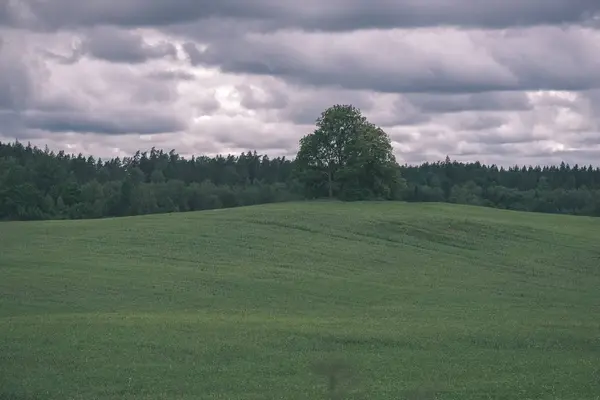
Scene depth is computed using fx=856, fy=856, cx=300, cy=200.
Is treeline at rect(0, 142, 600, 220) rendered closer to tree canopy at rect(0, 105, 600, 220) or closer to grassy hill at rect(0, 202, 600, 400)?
tree canopy at rect(0, 105, 600, 220)

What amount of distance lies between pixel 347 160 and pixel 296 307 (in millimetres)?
56622

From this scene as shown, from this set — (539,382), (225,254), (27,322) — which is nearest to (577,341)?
(539,382)

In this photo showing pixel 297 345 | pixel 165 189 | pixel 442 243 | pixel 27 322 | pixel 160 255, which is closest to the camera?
pixel 297 345

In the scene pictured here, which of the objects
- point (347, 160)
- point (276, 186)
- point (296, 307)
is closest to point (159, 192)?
point (276, 186)

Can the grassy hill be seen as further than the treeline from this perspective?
No

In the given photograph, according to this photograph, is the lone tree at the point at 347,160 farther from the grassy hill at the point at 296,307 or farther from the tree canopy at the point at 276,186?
the grassy hill at the point at 296,307

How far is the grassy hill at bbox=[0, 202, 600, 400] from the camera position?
24.2 metres

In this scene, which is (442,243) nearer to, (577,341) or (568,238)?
(568,238)

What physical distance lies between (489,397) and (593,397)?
2948mm

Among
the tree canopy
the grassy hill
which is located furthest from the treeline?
the grassy hill

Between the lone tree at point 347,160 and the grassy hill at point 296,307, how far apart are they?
19462mm

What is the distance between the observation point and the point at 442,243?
63.1 m

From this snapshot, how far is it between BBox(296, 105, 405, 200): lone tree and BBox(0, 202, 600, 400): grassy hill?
19462mm

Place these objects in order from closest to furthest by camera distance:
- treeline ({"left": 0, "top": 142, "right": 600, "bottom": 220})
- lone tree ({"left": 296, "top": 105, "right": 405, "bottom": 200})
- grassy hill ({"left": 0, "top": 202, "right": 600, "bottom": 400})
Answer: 1. grassy hill ({"left": 0, "top": 202, "right": 600, "bottom": 400})
2. lone tree ({"left": 296, "top": 105, "right": 405, "bottom": 200})
3. treeline ({"left": 0, "top": 142, "right": 600, "bottom": 220})
